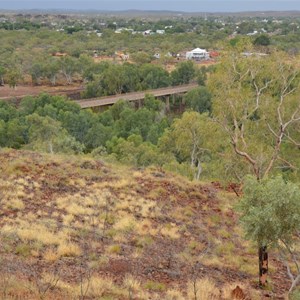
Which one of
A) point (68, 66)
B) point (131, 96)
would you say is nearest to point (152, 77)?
point (131, 96)

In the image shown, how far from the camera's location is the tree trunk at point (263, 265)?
9110 millimetres

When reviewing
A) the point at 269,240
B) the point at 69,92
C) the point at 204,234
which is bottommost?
the point at 69,92

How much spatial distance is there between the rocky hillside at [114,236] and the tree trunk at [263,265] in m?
0.24

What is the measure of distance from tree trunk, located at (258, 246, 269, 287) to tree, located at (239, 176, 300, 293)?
1.47 feet

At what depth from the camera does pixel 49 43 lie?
95.8 metres

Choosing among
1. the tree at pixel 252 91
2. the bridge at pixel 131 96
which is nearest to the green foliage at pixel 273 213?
the tree at pixel 252 91

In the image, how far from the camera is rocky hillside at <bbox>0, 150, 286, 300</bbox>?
8.36 metres

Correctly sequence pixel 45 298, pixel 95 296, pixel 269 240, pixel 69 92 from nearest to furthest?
pixel 45 298 < pixel 95 296 < pixel 269 240 < pixel 69 92

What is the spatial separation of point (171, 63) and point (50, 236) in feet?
240

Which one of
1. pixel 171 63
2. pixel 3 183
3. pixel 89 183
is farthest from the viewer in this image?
pixel 171 63

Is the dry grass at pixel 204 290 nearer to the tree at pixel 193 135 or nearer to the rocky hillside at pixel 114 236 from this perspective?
the rocky hillside at pixel 114 236

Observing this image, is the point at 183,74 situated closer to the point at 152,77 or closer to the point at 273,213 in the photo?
the point at 152,77

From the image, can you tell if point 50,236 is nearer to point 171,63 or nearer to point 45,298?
point 45,298

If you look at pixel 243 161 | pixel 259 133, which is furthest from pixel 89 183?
pixel 259 133
